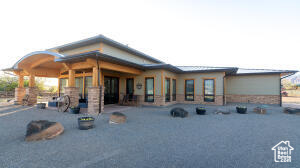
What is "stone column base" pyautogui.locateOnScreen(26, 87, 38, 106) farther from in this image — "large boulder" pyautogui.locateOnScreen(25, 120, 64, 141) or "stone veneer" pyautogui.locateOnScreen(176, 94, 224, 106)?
"stone veneer" pyautogui.locateOnScreen(176, 94, 224, 106)

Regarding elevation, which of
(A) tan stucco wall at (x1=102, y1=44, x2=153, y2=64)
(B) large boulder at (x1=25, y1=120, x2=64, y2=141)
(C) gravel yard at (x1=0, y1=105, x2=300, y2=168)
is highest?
(A) tan stucco wall at (x1=102, y1=44, x2=153, y2=64)

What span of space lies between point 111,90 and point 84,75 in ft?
7.73

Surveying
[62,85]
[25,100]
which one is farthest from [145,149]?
[25,100]

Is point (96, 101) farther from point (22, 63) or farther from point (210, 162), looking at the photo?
point (22, 63)

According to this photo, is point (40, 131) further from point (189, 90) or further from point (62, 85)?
point (189, 90)

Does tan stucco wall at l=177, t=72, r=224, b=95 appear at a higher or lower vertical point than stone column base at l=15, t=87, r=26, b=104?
higher

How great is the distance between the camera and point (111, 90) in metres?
10.7

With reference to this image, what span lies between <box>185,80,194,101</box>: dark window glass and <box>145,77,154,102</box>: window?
3.82 meters

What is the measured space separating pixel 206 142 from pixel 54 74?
42.8ft

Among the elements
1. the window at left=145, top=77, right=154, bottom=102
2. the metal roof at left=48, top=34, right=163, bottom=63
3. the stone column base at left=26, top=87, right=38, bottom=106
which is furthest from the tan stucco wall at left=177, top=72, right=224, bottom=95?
the stone column base at left=26, top=87, right=38, bottom=106

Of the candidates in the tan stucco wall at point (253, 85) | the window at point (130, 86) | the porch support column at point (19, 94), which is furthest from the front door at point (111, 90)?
the tan stucco wall at point (253, 85)

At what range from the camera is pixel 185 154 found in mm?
2799

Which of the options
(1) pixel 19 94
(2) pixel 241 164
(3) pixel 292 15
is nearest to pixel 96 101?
(2) pixel 241 164

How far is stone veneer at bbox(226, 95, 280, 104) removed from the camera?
37.0 feet
